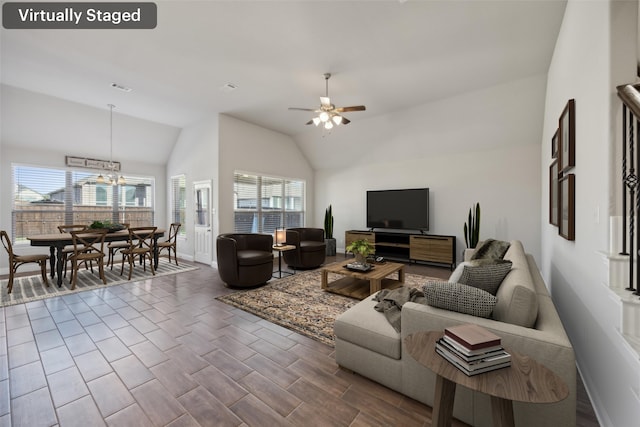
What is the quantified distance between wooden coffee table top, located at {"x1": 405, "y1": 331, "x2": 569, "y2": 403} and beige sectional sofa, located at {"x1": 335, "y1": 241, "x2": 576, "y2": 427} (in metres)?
0.22

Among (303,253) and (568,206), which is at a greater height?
(568,206)

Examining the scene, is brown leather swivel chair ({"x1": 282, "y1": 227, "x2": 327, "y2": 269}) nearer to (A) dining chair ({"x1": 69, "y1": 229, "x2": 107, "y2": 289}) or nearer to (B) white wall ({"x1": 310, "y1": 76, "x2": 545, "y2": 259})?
(B) white wall ({"x1": 310, "y1": 76, "x2": 545, "y2": 259})

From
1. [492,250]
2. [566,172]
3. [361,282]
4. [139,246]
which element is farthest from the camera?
[139,246]

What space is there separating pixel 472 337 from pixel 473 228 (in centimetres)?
475

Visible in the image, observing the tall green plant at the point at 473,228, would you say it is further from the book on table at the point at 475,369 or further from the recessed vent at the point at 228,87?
the recessed vent at the point at 228,87

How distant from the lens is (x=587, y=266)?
1820mm

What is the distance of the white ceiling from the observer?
2.62 meters

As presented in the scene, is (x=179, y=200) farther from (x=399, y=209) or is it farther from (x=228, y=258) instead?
(x=399, y=209)

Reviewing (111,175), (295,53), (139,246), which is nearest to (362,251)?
(295,53)

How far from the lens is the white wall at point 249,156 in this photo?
548 centimetres

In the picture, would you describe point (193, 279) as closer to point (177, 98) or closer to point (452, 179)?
point (177, 98)

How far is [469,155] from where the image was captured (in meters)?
5.45

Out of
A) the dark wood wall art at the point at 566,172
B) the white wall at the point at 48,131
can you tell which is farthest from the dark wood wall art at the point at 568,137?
the white wall at the point at 48,131

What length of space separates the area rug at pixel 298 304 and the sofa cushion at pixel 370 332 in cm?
53
